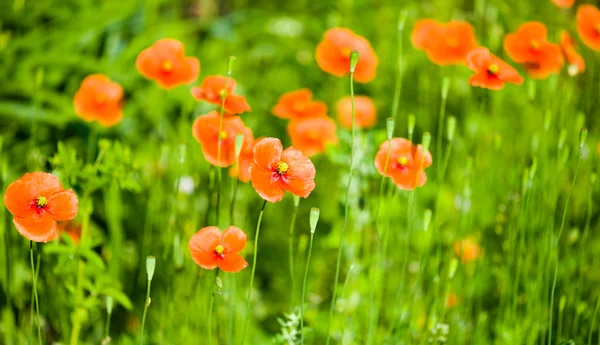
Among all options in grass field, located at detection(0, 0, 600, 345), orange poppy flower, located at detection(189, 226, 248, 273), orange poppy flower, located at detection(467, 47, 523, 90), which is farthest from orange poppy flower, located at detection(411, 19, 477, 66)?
orange poppy flower, located at detection(189, 226, 248, 273)

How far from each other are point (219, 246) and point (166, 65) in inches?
26.5

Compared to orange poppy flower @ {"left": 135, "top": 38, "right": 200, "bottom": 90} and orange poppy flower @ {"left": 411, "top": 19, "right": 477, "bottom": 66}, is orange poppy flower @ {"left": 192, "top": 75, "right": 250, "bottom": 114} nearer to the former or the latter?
orange poppy flower @ {"left": 135, "top": 38, "right": 200, "bottom": 90}

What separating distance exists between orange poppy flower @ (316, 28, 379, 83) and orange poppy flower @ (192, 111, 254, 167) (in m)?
0.64

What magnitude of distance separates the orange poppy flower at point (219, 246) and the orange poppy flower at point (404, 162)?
0.40 m

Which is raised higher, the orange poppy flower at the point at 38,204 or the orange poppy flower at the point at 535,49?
the orange poppy flower at the point at 535,49

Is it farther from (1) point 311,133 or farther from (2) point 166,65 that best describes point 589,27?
(2) point 166,65

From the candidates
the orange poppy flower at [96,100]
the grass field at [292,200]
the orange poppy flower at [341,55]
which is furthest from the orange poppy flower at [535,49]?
the orange poppy flower at [96,100]

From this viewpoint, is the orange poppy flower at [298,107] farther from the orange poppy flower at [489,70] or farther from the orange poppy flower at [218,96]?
the orange poppy flower at [489,70]

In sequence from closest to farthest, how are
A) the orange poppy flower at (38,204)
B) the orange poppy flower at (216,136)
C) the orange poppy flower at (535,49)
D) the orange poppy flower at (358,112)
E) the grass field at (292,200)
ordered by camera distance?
the orange poppy flower at (38,204)
the orange poppy flower at (216,136)
the grass field at (292,200)
the orange poppy flower at (535,49)
the orange poppy flower at (358,112)

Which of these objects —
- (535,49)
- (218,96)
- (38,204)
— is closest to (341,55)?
(535,49)

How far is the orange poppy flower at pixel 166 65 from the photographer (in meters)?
1.76

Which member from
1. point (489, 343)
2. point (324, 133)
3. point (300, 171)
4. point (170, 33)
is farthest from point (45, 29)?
point (489, 343)

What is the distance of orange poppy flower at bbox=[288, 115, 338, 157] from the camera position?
2.16 m

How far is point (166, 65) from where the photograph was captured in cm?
177
